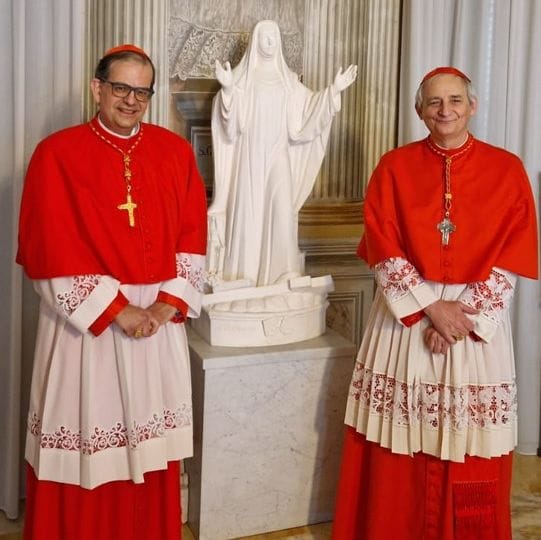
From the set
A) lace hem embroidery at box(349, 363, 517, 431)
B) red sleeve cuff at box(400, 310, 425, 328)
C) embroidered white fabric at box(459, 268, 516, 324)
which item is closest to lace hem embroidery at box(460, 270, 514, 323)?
embroidered white fabric at box(459, 268, 516, 324)

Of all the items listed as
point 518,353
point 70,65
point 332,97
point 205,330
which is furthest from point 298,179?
point 518,353

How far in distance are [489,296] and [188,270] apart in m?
1.07

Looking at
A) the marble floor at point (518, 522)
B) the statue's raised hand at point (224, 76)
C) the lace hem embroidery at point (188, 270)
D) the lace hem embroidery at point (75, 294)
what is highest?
the statue's raised hand at point (224, 76)

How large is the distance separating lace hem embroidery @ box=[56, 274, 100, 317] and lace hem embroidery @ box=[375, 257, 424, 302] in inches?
41.1

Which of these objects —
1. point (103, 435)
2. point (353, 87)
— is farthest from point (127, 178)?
point (353, 87)

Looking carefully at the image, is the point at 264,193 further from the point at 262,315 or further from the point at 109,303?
the point at 109,303

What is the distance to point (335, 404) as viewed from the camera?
3.97 meters

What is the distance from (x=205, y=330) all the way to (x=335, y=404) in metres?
0.66

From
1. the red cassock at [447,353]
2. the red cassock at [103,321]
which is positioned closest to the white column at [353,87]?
the red cassock at [447,353]

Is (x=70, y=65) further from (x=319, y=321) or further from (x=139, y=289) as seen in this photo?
(x=319, y=321)

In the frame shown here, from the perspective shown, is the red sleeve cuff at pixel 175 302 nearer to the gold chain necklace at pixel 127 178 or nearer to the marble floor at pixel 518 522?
the gold chain necklace at pixel 127 178

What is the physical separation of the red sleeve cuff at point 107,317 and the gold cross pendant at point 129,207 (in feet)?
0.87

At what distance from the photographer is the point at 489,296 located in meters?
3.21

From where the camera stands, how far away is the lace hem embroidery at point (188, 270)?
3.24 metres
